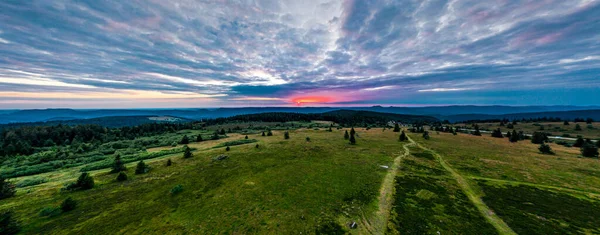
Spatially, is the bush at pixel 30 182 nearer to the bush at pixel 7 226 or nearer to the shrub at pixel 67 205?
the shrub at pixel 67 205

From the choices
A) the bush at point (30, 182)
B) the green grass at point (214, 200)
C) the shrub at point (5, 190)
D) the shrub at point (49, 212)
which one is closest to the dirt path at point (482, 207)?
the green grass at point (214, 200)

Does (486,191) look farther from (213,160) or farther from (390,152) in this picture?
(213,160)

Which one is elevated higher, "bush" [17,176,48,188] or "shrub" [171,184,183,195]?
"shrub" [171,184,183,195]

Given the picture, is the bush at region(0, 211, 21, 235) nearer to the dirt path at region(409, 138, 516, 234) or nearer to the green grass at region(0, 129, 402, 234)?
the green grass at region(0, 129, 402, 234)

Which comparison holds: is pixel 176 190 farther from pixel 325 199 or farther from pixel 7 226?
pixel 325 199

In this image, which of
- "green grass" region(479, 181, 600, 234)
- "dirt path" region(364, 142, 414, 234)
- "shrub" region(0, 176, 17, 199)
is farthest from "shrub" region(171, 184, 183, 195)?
"green grass" region(479, 181, 600, 234)

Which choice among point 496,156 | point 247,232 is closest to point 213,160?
point 247,232
